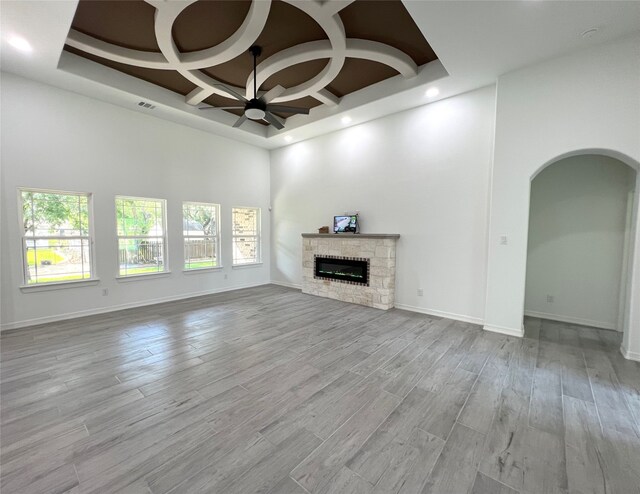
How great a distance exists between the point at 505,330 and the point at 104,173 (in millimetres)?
7067

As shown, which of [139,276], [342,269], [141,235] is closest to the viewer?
[139,276]

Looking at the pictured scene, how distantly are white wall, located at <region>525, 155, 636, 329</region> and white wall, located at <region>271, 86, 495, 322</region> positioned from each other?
111 cm

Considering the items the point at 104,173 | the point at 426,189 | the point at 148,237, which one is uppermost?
the point at 104,173

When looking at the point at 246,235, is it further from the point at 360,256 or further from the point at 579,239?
the point at 579,239

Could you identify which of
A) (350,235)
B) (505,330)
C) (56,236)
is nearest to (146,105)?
(56,236)

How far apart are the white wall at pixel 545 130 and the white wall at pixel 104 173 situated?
5619 mm

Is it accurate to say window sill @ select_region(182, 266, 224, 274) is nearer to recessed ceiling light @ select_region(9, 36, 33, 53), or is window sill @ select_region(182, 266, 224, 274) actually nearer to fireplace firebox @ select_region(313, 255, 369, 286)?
fireplace firebox @ select_region(313, 255, 369, 286)

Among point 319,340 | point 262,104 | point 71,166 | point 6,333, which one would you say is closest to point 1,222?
point 71,166

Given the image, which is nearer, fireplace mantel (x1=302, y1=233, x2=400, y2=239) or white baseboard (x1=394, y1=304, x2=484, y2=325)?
white baseboard (x1=394, y1=304, x2=484, y2=325)

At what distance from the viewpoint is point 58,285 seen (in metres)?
4.40

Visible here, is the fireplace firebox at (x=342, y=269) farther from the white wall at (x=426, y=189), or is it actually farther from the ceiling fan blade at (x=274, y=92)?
the ceiling fan blade at (x=274, y=92)

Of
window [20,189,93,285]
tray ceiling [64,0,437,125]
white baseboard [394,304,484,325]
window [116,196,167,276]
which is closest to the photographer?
tray ceiling [64,0,437,125]

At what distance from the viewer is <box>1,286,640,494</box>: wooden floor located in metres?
1.62

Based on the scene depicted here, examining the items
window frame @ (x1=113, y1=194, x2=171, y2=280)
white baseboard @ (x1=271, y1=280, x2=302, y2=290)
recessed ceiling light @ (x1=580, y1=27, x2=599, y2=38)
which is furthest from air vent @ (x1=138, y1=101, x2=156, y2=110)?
recessed ceiling light @ (x1=580, y1=27, x2=599, y2=38)
